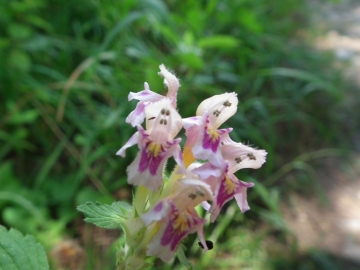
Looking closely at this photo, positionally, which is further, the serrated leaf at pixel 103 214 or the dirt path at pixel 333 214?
the dirt path at pixel 333 214

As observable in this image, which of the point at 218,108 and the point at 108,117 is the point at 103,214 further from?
the point at 108,117

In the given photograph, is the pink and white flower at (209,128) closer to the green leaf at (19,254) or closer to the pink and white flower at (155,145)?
the pink and white flower at (155,145)

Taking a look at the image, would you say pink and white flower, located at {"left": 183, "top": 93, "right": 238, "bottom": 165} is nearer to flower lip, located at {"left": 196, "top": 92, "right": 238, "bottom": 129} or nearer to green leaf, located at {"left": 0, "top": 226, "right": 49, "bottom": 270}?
flower lip, located at {"left": 196, "top": 92, "right": 238, "bottom": 129}

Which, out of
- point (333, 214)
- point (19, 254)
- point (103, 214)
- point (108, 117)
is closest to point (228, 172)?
point (103, 214)

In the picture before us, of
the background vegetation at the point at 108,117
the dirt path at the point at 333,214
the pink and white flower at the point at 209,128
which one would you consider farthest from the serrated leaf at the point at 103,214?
the dirt path at the point at 333,214

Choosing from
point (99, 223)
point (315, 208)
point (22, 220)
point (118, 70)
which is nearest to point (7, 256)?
point (99, 223)

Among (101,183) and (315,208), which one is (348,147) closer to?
(315,208)
